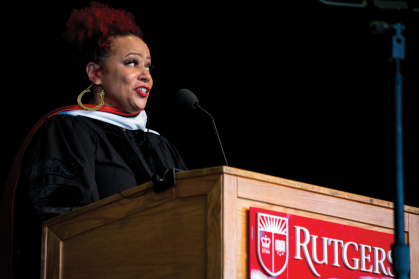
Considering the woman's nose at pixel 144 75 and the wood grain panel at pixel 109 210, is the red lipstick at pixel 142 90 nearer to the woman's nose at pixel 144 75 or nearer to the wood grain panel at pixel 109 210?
the woman's nose at pixel 144 75

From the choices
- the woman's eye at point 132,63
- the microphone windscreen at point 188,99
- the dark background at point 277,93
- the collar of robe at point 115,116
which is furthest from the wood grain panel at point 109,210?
the dark background at point 277,93

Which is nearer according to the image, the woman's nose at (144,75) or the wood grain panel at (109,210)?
the wood grain panel at (109,210)

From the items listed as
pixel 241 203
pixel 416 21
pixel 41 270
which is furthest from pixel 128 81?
pixel 416 21

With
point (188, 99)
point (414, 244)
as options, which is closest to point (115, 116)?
point (188, 99)

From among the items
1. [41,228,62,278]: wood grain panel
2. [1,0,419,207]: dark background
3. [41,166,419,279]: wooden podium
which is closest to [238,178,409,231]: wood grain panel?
[41,166,419,279]: wooden podium

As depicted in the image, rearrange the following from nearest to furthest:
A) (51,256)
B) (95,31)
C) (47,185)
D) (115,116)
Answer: (51,256) → (47,185) → (115,116) → (95,31)

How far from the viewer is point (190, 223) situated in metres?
1.41

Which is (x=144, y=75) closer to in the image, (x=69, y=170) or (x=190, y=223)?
(x=69, y=170)

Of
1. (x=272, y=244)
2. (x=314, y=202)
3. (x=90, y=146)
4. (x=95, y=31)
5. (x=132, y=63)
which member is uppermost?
(x=95, y=31)

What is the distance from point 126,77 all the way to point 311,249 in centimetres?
144

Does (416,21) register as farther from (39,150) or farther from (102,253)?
(39,150)

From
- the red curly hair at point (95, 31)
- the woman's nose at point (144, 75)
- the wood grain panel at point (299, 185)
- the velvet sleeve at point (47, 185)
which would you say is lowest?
the wood grain panel at point (299, 185)

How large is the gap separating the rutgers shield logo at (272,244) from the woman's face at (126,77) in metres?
1.37

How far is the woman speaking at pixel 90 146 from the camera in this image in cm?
199
